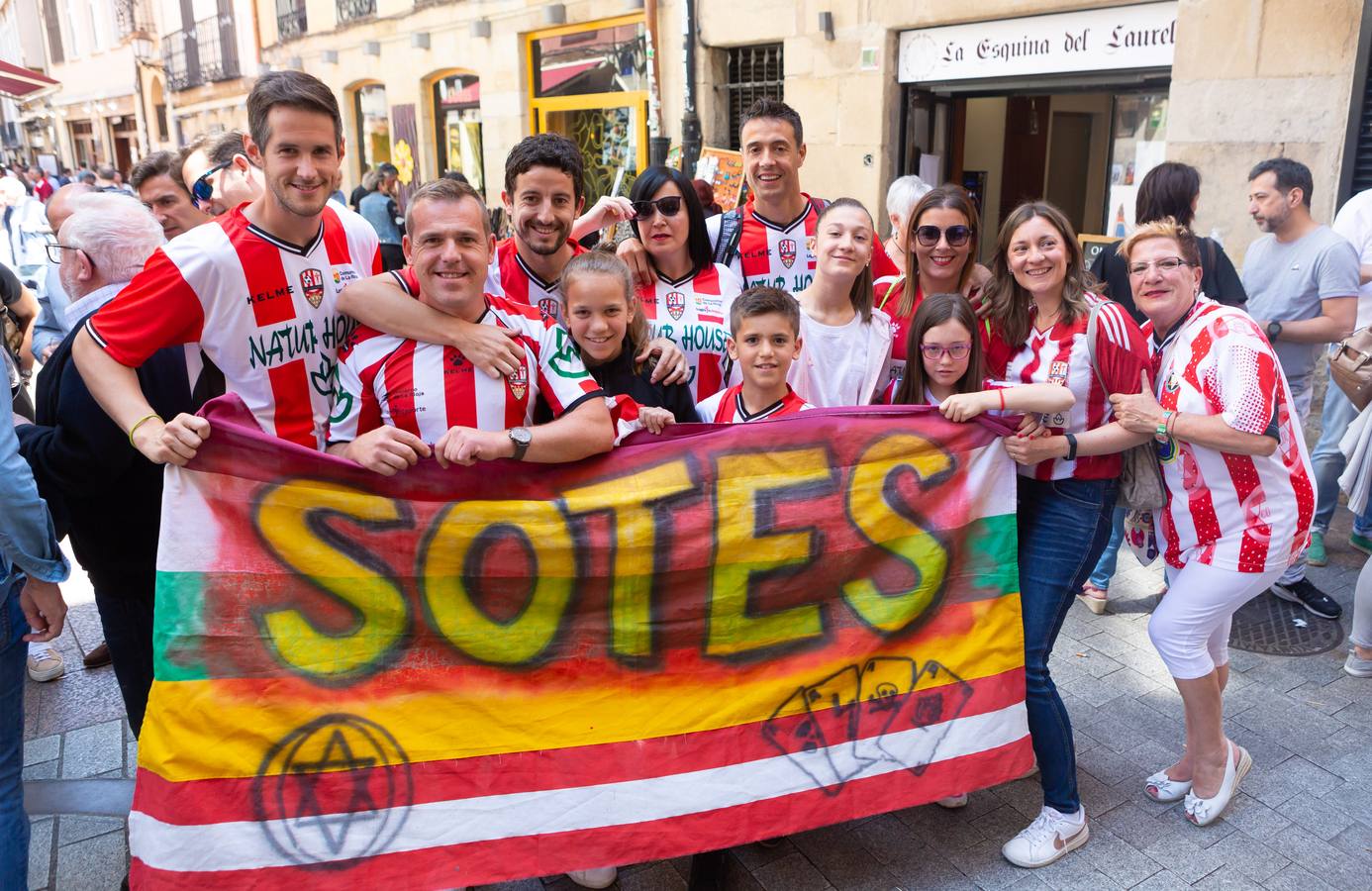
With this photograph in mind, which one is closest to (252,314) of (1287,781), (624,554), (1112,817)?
(624,554)

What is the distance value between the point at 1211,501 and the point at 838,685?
132 centimetres

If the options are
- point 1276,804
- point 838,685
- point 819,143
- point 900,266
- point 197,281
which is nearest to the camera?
point 197,281

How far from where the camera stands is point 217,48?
22.1m

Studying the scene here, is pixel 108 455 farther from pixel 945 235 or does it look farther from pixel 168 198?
pixel 945 235

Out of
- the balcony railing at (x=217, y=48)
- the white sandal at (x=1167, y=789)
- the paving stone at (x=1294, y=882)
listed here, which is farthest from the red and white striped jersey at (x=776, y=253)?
the balcony railing at (x=217, y=48)

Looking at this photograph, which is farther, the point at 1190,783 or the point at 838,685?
the point at 1190,783

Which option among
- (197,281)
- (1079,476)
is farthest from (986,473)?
(197,281)

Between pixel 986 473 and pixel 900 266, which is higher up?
pixel 900 266

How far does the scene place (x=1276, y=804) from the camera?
325 centimetres

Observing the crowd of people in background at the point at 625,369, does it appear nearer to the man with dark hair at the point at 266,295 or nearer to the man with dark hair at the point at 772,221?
the man with dark hair at the point at 266,295

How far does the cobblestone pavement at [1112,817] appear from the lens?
9.64 ft

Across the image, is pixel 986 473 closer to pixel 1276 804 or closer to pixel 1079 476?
pixel 1079 476

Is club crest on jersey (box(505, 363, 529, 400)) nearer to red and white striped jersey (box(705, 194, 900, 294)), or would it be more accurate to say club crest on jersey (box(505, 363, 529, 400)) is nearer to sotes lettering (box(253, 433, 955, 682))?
sotes lettering (box(253, 433, 955, 682))

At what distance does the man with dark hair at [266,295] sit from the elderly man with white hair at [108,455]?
15 centimetres
